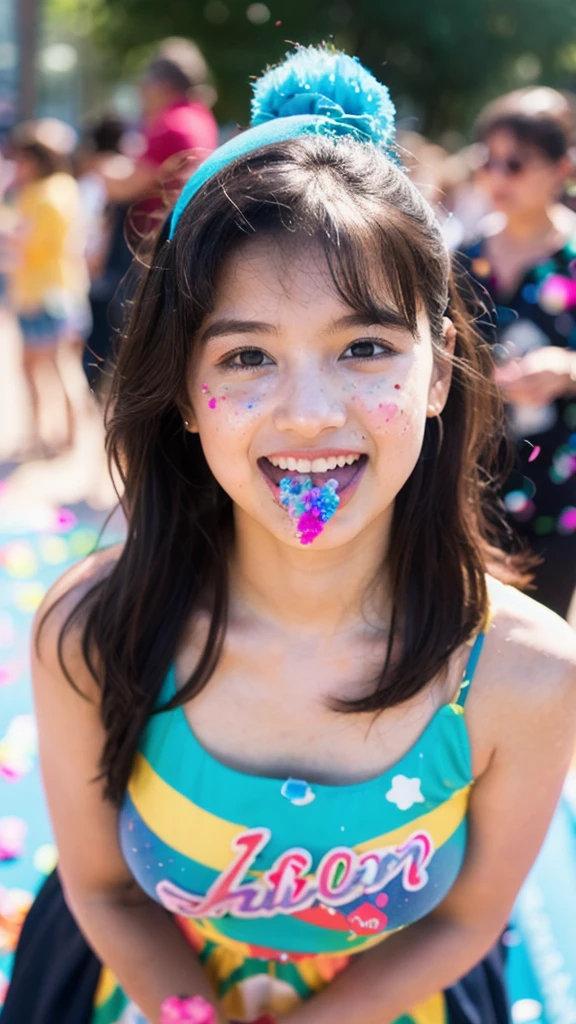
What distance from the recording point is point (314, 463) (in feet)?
4.12

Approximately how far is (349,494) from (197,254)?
36cm

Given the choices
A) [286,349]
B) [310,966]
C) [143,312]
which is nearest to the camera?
[286,349]

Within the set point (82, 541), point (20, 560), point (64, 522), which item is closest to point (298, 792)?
point (20, 560)

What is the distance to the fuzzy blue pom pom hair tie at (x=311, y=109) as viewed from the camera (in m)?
1.31

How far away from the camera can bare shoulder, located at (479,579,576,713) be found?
142cm

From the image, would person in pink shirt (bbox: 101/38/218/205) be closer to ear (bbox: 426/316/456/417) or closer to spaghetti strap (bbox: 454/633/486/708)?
ear (bbox: 426/316/456/417)

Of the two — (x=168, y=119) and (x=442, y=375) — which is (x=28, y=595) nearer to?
(x=168, y=119)

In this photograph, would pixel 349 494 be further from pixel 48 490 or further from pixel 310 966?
pixel 48 490

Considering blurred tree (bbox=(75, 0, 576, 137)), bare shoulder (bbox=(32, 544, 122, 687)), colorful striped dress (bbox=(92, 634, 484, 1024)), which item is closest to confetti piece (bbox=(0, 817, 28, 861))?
colorful striped dress (bbox=(92, 634, 484, 1024))

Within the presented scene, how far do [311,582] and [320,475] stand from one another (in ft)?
0.83

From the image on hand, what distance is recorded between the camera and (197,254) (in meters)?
1.26

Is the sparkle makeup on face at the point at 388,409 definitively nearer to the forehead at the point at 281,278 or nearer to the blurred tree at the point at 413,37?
the forehead at the point at 281,278

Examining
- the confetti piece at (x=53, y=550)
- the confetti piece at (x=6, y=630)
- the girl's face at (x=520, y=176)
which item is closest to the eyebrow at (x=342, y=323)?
the girl's face at (x=520, y=176)

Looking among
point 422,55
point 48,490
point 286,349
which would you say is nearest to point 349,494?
point 286,349
